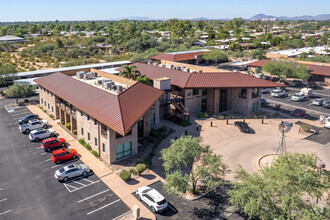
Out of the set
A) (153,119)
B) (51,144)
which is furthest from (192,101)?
(51,144)

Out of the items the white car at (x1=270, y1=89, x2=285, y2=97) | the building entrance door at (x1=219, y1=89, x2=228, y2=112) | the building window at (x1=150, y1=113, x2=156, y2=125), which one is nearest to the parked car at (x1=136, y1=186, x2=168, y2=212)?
the building window at (x1=150, y1=113, x2=156, y2=125)

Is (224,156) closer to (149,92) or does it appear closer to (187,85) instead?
(149,92)

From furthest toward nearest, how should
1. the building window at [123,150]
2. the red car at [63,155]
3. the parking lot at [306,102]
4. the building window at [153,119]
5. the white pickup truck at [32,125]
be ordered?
the parking lot at [306,102] → the white pickup truck at [32,125] → the building window at [153,119] → the building window at [123,150] → the red car at [63,155]

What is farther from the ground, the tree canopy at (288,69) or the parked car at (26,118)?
the tree canopy at (288,69)

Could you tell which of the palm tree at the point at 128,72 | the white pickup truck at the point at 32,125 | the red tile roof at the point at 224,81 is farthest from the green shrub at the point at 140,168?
the palm tree at the point at 128,72

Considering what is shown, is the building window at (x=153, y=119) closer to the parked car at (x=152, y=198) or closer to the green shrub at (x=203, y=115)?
the green shrub at (x=203, y=115)

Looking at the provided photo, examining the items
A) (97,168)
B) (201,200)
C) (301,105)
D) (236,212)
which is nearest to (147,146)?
(97,168)

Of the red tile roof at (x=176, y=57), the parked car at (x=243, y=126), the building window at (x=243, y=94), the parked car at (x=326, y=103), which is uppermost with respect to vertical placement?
the red tile roof at (x=176, y=57)
